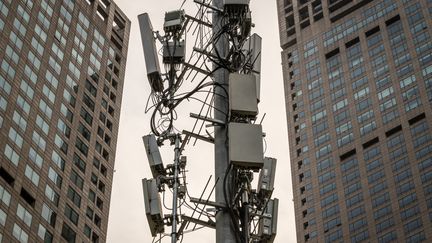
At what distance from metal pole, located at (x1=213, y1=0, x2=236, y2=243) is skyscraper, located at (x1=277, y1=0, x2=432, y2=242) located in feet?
376

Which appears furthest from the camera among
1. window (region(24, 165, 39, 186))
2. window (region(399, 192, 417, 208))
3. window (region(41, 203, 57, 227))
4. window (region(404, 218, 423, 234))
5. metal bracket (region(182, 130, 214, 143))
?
window (region(399, 192, 417, 208))

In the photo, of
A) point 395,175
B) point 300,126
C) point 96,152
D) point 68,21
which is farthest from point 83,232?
point 300,126

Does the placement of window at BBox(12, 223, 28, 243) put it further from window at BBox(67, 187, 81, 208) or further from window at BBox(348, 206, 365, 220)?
window at BBox(348, 206, 365, 220)

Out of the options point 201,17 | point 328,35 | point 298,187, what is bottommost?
point 201,17

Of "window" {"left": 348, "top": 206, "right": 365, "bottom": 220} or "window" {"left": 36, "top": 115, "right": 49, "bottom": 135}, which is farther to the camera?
"window" {"left": 348, "top": 206, "right": 365, "bottom": 220}

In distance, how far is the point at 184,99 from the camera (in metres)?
16.3

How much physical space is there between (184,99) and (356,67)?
5699 inches

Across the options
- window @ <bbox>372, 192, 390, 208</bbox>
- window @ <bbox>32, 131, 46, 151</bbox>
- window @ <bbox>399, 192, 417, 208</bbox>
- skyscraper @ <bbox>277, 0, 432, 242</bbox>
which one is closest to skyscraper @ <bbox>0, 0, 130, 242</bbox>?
window @ <bbox>32, 131, 46, 151</bbox>

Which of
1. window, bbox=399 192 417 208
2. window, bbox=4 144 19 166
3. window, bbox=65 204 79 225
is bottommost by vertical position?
window, bbox=65 204 79 225

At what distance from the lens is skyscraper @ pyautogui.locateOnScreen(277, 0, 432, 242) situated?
5236 inches

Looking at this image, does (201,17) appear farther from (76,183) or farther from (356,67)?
(356,67)

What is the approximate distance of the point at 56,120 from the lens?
10406 centimetres

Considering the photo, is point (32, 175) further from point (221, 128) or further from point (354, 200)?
point (221, 128)

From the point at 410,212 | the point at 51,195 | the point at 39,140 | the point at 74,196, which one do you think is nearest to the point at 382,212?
the point at 410,212
